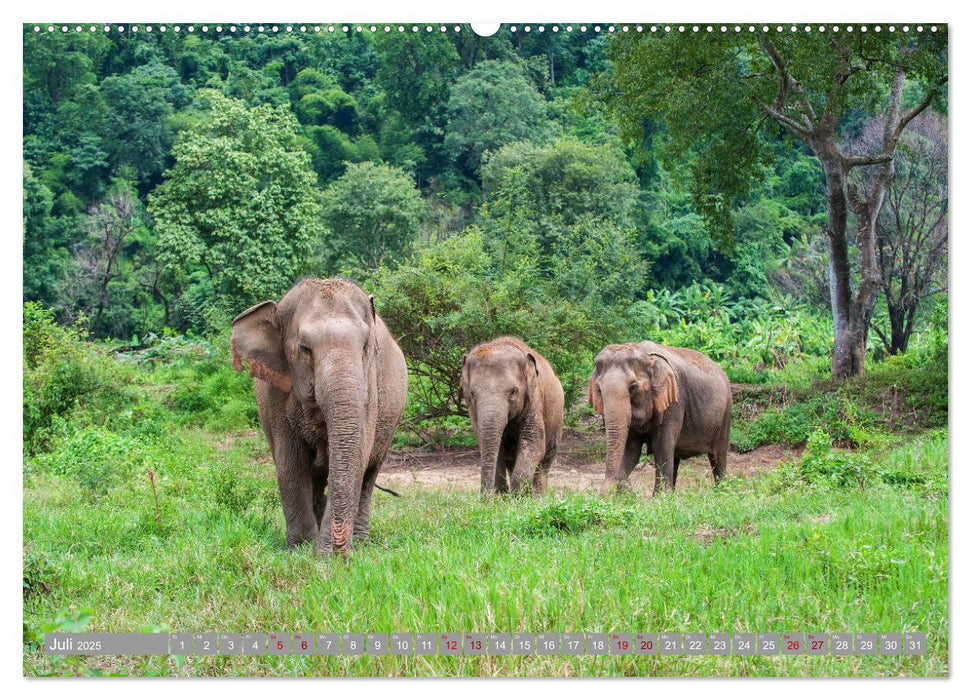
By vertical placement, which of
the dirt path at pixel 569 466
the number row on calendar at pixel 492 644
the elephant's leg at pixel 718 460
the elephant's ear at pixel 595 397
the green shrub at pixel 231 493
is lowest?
the dirt path at pixel 569 466

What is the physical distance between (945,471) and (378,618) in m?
5.95

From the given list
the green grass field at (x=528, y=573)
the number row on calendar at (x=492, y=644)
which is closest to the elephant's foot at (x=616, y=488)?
the green grass field at (x=528, y=573)

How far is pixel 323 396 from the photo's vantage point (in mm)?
7156

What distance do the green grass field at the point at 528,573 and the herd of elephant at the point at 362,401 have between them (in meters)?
0.56

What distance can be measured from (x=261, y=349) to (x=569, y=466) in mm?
10085

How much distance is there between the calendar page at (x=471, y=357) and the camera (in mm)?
5676

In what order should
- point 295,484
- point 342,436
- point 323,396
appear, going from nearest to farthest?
point 342,436, point 323,396, point 295,484

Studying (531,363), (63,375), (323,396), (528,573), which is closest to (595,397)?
(531,363)

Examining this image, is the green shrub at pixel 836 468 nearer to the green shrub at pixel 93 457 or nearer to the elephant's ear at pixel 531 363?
the elephant's ear at pixel 531 363

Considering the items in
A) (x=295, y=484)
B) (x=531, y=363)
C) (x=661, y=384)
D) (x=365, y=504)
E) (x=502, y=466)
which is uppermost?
(x=531, y=363)

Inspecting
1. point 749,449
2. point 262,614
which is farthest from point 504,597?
point 749,449

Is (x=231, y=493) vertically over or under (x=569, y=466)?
over

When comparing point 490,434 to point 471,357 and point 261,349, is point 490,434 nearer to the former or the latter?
point 471,357

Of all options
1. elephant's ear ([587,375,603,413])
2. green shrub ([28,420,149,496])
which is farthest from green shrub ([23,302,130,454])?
elephant's ear ([587,375,603,413])
